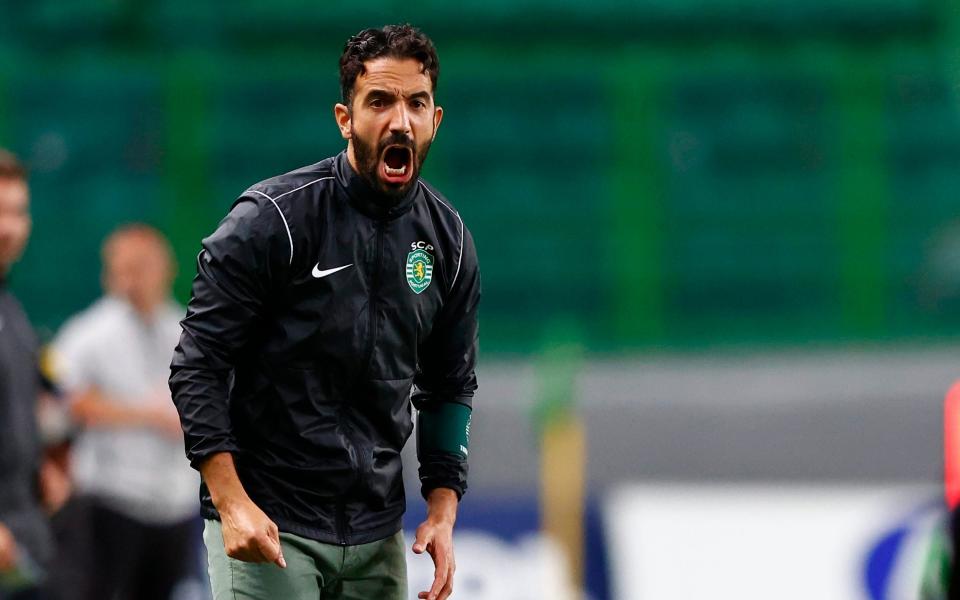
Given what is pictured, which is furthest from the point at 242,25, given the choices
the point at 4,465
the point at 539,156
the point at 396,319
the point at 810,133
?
the point at 396,319

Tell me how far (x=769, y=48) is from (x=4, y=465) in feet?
24.3

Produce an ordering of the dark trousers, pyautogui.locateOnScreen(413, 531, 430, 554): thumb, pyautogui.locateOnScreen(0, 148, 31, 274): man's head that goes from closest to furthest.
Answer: pyautogui.locateOnScreen(413, 531, 430, 554): thumb
pyautogui.locateOnScreen(0, 148, 31, 274): man's head
the dark trousers

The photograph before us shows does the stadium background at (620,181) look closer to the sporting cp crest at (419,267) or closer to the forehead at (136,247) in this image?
the forehead at (136,247)

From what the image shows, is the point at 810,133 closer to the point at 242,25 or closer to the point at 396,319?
the point at 242,25

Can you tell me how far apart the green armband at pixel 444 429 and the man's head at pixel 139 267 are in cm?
377

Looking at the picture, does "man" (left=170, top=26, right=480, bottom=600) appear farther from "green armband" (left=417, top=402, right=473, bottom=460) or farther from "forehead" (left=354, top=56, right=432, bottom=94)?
"green armband" (left=417, top=402, right=473, bottom=460)

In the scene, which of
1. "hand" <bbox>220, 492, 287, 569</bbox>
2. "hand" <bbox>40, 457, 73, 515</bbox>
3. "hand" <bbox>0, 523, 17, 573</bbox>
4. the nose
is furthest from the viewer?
"hand" <bbox>40, 457, 73, 515</bbox>

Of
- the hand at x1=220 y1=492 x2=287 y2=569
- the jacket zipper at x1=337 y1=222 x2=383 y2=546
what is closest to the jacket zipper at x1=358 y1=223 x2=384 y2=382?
the jacket zipper at x1=337 y1=222 x2=383 y2=546

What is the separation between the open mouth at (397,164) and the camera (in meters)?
2.96

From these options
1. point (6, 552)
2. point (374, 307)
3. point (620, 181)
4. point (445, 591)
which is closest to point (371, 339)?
point (374, 307)

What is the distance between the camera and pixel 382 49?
2.96 m

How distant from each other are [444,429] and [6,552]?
1677 mm

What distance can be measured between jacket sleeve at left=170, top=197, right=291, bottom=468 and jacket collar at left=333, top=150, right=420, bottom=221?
6.6 inches

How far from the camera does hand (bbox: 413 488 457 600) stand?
3096mm
